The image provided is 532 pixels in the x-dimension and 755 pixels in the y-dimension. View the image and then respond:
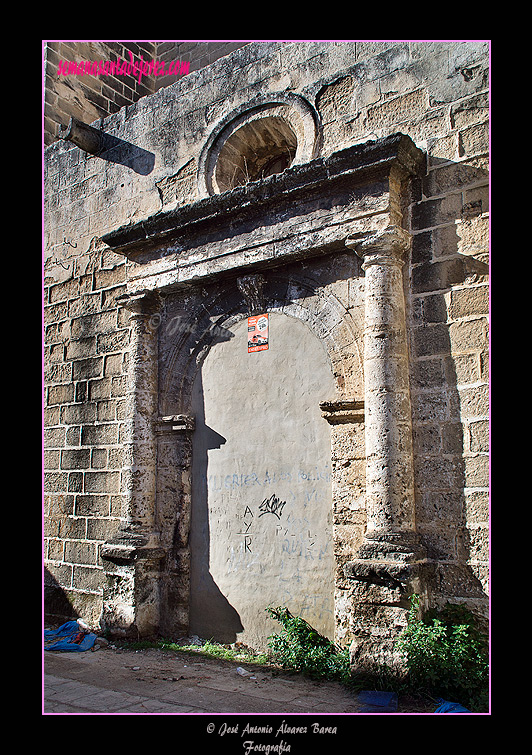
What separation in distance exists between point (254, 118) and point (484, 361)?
125 inches

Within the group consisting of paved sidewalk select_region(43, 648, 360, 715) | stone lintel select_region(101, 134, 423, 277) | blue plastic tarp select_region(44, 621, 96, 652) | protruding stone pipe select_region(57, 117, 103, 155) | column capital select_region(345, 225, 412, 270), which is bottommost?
blue plastic tarp select_region(44, 621, 96, 652)

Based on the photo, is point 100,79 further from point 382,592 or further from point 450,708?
point 450,708

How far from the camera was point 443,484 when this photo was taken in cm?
447

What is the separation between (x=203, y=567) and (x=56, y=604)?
2.01m

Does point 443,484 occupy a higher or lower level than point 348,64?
lower

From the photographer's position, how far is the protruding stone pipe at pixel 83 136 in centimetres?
686

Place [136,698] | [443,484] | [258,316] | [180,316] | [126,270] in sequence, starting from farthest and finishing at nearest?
[126,270]
[180,316]
[258,316]
[443,484]
[136,698]

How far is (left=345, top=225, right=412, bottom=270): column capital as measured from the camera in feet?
15.5

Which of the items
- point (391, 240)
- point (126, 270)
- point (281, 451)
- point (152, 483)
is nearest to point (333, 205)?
point (391, 240)

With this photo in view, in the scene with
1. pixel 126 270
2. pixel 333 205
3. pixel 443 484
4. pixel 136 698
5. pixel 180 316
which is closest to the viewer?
pixel 136 698

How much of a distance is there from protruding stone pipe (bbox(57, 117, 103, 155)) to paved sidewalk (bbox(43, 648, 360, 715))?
522cm

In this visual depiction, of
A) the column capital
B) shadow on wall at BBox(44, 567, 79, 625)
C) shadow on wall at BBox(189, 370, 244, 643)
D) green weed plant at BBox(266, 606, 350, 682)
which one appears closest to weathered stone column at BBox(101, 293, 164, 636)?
shadow on wall at BBox(189, 370, 244, 643)

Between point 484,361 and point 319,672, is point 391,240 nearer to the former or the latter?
point 484,361

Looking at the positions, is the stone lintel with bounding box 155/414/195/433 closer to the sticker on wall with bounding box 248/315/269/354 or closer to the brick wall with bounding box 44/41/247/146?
the sticker on wall with bounding box 248/315/269/354
